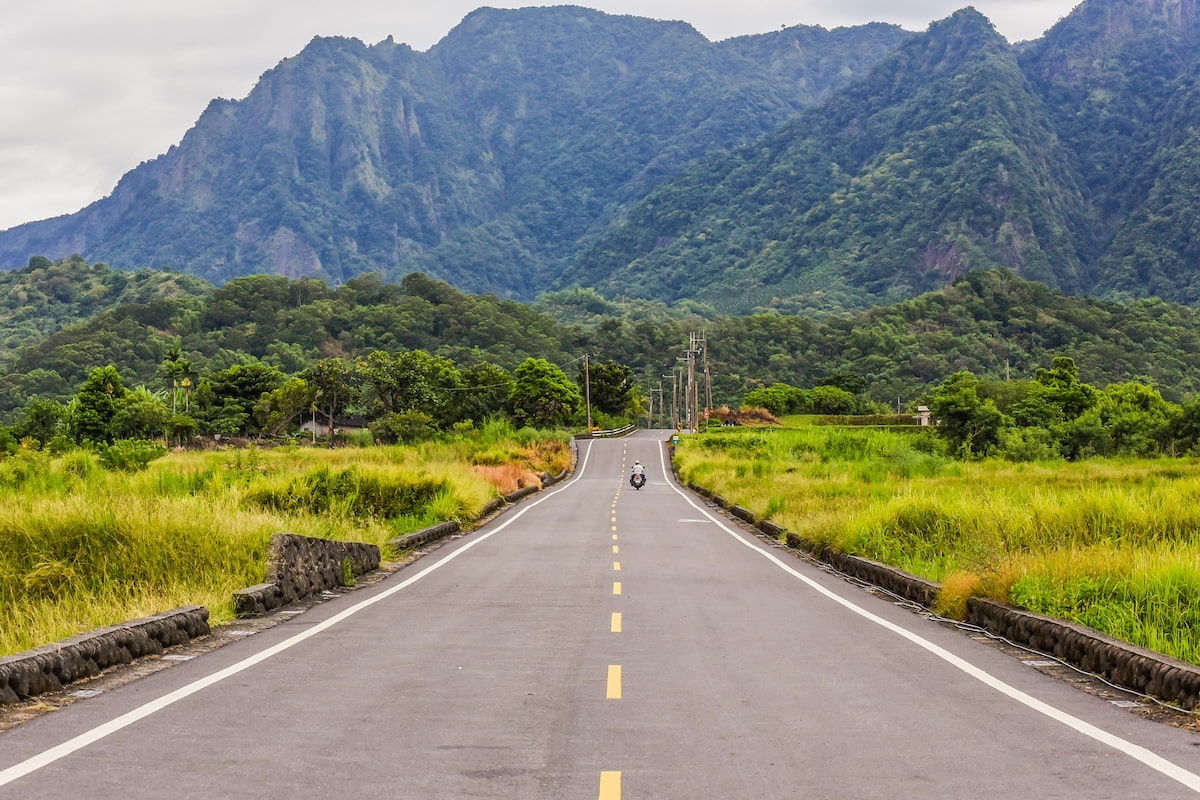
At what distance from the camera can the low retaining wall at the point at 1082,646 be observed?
357 inches

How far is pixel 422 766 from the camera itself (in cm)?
681

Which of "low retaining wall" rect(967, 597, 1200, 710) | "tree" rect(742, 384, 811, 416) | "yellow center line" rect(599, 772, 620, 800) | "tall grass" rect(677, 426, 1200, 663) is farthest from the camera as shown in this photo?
"tree" rect(742, 384, 811, 416)

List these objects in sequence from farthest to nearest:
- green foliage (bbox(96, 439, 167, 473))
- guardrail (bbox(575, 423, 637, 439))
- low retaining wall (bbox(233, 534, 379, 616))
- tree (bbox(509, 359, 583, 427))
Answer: tree (bbox(509, 359, 583, 427)) < guardrail (bbox(575, 423, 637, 439)) < green foliage (bbox(96, 439, 167, 473)) < low retaining wall (bbox(233, 534, 379, 616))

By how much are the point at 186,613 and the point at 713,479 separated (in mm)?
42593

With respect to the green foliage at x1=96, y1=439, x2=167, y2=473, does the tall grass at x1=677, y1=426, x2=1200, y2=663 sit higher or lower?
lower

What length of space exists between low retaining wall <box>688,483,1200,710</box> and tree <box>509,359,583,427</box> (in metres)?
109

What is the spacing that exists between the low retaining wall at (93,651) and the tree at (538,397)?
11284 cm

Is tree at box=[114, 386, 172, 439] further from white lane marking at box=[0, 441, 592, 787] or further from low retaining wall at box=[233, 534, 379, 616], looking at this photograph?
white lane marking at box=[0, 441, 592, 787]

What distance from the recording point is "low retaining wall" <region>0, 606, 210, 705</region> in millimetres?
8750

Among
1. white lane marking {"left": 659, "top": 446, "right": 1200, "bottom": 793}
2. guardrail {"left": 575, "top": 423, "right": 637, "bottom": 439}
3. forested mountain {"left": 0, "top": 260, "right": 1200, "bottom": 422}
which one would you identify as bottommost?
white lane marking {"left": 659, "top": 446, "right": 1200, "bottom": 793}

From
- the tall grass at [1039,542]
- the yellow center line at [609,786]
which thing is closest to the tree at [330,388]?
the tall grass at [1039,542]

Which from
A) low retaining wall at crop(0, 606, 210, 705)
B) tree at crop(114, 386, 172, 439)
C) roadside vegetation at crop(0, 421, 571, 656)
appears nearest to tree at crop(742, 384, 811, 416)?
tree at crop(114, 386, 172, 439)

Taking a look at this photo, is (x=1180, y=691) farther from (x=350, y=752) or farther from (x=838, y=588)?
(x=838, y=588)

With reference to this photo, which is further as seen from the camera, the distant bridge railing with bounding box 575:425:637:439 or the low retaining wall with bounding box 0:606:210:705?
the distant bridge railing with bounding box 575:425:637:439
